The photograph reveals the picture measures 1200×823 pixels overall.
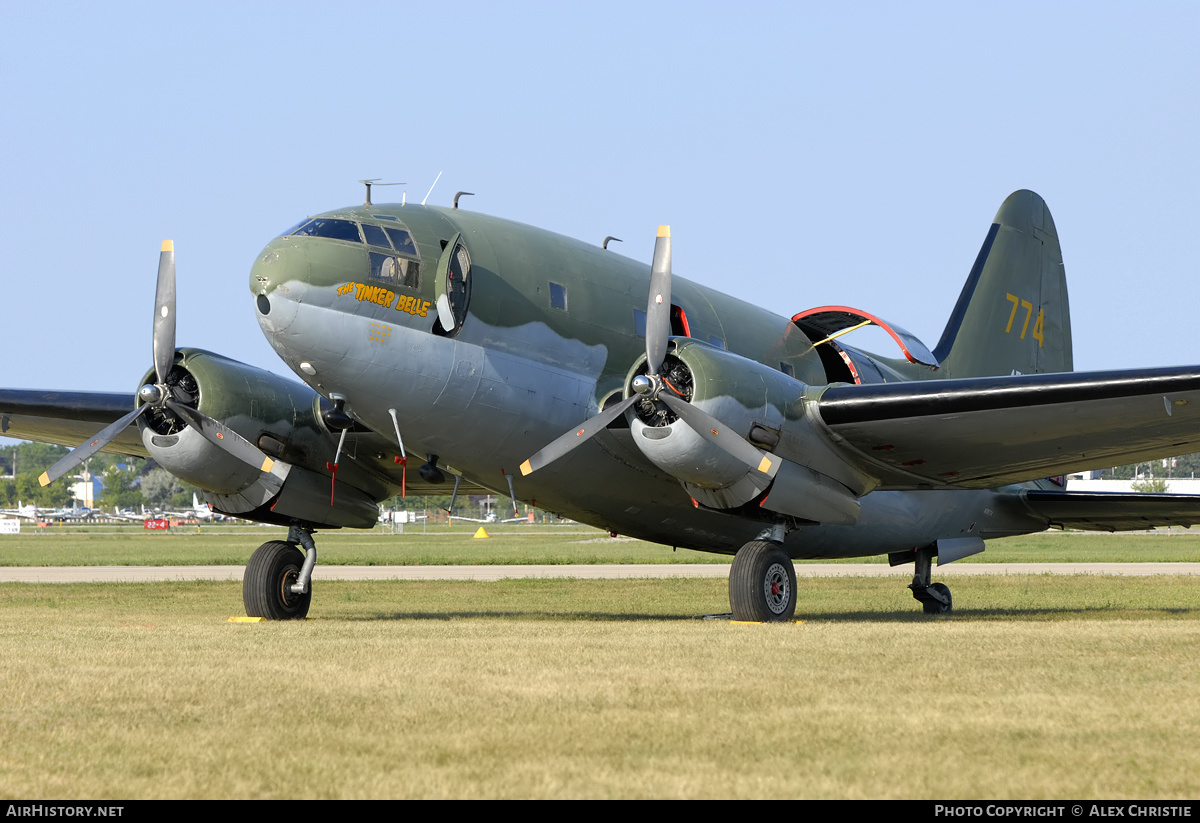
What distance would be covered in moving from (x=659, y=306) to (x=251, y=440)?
5823 mm

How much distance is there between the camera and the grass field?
6281 millimetres

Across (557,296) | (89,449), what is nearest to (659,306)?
(557,296)

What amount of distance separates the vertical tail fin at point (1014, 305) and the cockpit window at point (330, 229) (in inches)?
455

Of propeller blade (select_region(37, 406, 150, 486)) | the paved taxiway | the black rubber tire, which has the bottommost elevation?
the paved taxiway

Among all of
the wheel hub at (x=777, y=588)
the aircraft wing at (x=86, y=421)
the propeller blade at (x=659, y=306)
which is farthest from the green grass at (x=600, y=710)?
the propeller blade at (x=659, y=306)

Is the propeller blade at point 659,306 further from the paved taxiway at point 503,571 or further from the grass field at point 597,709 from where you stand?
the paved taxiway at point 503,571

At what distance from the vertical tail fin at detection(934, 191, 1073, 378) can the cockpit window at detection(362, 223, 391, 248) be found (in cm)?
1124

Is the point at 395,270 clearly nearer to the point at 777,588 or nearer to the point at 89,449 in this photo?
the point at 89,449

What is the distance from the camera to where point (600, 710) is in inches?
330

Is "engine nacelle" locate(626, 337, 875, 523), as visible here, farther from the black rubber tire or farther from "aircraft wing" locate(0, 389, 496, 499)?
the black rubber tire

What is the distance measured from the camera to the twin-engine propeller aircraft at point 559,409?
14.4 m

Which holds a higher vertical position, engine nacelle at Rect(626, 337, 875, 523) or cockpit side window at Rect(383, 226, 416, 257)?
cockpit side window at Rect(383, 226, 416, 257)

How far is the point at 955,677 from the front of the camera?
9898mm

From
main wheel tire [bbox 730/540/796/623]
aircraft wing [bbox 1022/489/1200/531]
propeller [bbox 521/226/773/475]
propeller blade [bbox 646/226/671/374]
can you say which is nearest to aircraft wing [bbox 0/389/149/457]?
propeller [bbox 521/226/773/475]
